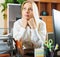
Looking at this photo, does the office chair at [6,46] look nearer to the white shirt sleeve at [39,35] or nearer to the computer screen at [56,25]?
the white shirt sleeve at [39,35]

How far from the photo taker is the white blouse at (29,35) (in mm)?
1354

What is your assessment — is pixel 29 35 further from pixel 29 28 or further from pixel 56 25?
pixel 56 25

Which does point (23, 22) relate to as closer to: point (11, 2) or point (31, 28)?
point (31, 28)

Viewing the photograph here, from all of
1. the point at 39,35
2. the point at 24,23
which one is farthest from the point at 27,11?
the point at 39,35

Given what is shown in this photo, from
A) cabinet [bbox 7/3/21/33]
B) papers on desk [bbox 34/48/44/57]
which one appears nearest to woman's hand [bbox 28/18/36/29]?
cabinet [bbox 7/3/21/33]

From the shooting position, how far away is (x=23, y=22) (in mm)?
1371

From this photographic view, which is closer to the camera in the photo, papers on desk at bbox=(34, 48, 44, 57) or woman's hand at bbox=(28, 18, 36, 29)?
papers on desk at bbox=(34, 48, 44, 57)

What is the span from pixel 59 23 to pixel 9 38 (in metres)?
0.43

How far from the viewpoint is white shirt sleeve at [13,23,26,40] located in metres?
1.35

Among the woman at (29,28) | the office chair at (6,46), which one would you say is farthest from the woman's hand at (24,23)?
the office chair at (6,46)

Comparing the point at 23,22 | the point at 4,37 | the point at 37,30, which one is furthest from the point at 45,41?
the point at 4,37

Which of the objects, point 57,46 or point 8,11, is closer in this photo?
point 57,46

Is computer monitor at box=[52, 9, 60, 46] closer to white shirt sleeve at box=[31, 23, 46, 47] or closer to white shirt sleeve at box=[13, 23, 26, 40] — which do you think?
white shirt sleeve at box=[31, 23, 46, 47]

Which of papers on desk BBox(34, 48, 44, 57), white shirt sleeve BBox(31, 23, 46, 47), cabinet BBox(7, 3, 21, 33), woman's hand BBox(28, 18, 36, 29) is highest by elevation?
cabinet BBox(7, 3, 21, 33)
